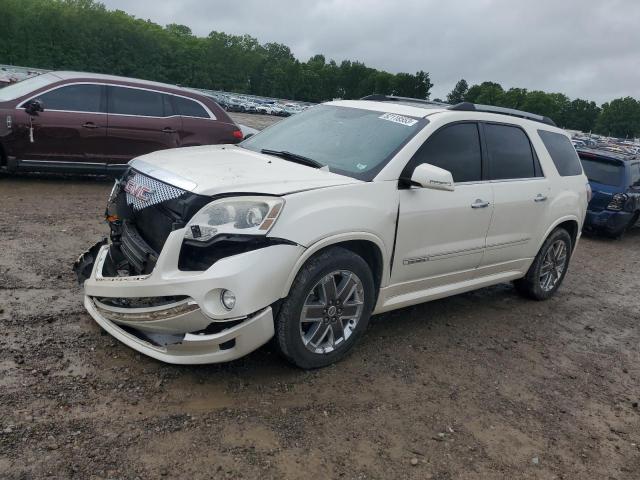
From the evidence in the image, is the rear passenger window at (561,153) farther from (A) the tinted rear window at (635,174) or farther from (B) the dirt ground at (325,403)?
(A) the tinted rear window at (635,174)

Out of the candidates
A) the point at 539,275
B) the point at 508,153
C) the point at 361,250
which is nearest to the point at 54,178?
the point at 361,250

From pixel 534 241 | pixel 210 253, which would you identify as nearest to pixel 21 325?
pixel 210 253

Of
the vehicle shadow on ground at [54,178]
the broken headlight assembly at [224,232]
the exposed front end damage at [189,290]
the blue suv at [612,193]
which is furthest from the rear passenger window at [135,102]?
the blue suv at [612,193]

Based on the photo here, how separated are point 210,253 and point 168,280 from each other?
0.94ft

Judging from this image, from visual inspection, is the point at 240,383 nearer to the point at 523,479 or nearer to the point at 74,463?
the point at 74,463

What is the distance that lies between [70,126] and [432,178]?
20.5 feet

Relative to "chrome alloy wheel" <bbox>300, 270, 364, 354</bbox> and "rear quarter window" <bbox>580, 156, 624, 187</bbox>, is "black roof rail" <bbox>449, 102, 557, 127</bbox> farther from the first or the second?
"rear quarter window" <bbox>580, 156, 624, 187</bbox>

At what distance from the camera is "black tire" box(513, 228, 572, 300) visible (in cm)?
584

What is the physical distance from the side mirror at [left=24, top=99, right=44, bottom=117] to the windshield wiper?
4.97m

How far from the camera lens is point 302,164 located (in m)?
4.23

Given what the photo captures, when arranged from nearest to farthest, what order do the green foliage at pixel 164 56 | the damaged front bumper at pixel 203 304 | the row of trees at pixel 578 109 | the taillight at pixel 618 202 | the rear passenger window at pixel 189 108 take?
the damaged front bumper at pixel 203 304 → the rear passenger window at pixel 189 108 → the taillight at pixel 618 202 → the green foliage at pixel 164 56 → the row of trees at pixel 578 109

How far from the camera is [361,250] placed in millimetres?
4039

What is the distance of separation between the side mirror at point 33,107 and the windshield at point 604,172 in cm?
907

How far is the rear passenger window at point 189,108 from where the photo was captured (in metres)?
9.31
